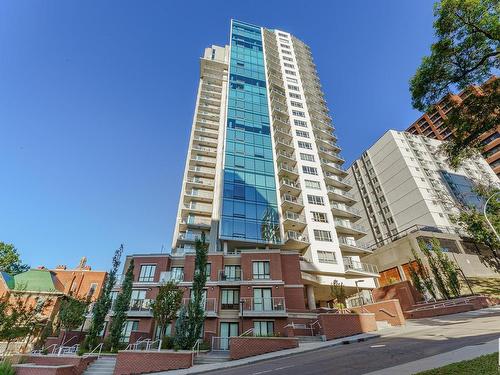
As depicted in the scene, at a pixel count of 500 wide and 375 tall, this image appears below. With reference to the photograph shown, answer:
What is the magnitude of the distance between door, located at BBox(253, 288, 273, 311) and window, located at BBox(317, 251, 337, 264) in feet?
35.2

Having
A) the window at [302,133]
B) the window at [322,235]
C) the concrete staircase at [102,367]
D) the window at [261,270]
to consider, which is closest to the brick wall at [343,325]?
the window at [261,270]

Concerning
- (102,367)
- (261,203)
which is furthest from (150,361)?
(261,203)

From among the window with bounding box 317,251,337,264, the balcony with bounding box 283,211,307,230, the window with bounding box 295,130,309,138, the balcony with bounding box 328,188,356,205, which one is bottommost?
the window with bounding box 317,251,337,264

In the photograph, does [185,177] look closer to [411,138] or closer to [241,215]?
[241,215]

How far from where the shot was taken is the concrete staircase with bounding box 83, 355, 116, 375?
15.7 m

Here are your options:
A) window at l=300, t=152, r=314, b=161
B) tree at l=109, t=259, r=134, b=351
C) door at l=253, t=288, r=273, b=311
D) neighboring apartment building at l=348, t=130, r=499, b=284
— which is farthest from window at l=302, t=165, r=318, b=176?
tree at l=109, t=259, r=134, b=351

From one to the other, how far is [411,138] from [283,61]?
39718 mm

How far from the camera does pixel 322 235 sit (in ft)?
118

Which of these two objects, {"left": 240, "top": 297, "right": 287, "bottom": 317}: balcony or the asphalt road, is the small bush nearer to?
the asphalt road

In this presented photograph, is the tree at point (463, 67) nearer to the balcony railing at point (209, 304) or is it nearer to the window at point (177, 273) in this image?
the balcony railing at point (209, 304)

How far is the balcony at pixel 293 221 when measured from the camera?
117 ft

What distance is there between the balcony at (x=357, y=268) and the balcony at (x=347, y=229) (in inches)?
179

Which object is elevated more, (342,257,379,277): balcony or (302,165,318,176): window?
(302,165,318,176): window

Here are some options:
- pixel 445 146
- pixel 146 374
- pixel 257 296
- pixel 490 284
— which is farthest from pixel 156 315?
pixel 490 284
